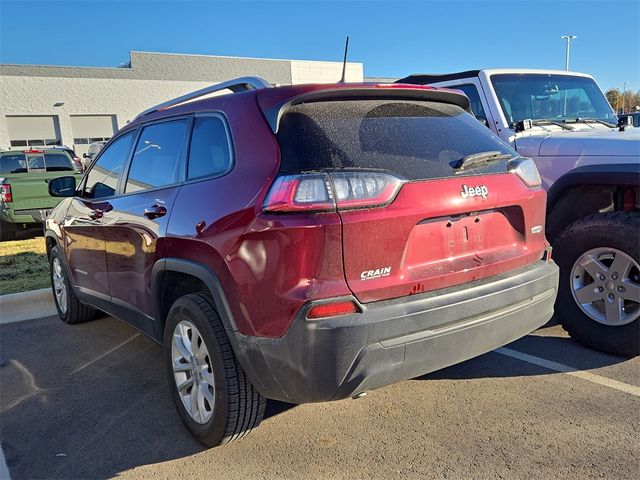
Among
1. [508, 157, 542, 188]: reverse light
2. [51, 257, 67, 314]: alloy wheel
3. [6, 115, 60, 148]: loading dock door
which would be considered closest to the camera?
[508, 157, 542, 188]: reverse light

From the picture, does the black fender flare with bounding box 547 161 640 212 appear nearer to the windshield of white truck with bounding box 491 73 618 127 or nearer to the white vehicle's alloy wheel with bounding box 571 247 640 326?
the white vehicle's alloy wheel with bounding box 571 247 640 326

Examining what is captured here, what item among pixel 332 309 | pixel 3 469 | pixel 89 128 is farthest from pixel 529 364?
pixel 89 128

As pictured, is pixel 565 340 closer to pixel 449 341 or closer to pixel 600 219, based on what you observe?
pixel 600 219

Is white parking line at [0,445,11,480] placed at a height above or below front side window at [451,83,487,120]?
below

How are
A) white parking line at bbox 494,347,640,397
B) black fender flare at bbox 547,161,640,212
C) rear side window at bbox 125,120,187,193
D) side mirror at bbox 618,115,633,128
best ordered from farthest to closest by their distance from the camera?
side mirror at bbox 618,115,633,128 < black fender flare at bbox 547,161,640,212 < white parking line at bbox 494,347,640,397 < rear side window at bbox 125,120,187,193

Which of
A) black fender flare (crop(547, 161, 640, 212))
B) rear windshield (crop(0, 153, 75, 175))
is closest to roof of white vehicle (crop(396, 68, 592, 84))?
black fender flare (crop(547, 161, 640, 212))

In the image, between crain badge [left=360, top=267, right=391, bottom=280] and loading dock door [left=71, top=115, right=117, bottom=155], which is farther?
loading dock door [left=71, top=115, right=117, bottom=155]

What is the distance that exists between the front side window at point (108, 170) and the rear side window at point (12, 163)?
7742 millimetres

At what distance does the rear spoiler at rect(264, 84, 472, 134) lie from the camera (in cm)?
254

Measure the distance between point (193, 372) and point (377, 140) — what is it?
64.3 inches

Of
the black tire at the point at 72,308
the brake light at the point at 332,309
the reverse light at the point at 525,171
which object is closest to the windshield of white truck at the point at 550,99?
the reverse light at the point at 525,171

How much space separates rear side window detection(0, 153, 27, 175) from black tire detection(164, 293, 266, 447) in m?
10.0

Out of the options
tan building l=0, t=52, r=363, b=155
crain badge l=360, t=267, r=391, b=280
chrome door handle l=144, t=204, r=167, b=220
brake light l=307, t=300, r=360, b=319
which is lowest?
brake light l=307, t=300, r=360, b=319

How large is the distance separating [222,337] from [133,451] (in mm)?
923
